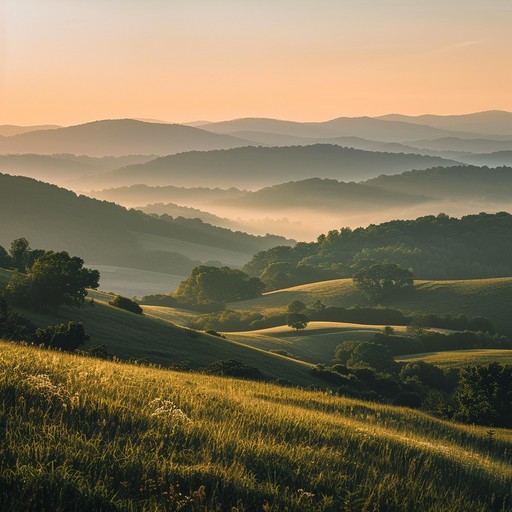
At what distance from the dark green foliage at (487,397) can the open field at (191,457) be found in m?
33.0

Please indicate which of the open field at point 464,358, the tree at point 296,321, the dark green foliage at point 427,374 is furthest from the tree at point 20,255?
the open field at point 464,358

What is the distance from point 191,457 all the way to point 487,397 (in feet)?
153

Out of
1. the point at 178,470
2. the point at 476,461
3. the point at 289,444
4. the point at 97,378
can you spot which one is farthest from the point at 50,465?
the point at 476,461

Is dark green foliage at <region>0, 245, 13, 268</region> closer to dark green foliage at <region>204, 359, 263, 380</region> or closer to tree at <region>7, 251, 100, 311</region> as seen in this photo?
tree at <region>7, 251, 100, 311</region>

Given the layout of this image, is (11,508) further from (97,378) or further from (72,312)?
(72,312)

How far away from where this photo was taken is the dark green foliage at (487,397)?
53.9 metres

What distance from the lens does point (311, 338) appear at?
163 m

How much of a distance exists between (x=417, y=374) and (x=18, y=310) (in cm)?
6994

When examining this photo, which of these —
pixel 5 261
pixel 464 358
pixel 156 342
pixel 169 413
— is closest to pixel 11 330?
pixel 156 342

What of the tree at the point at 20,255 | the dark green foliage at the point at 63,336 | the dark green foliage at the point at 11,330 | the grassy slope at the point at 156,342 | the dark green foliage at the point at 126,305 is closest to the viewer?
the dark green foliage at the point at 11,330

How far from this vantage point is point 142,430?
1582cm

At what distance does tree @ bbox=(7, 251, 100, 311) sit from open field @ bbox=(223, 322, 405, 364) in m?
63.0

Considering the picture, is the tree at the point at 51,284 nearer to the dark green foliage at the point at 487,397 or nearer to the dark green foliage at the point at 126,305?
the dark green foliage at the point at 126,305

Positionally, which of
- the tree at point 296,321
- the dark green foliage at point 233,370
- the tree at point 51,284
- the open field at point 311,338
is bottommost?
the open field at point 311,338
